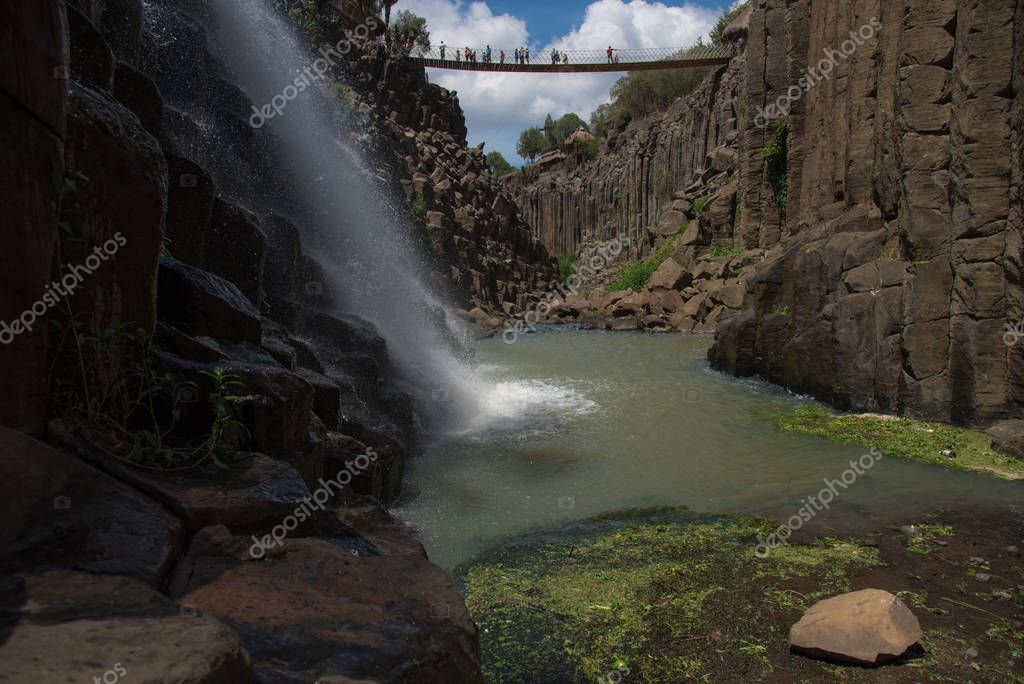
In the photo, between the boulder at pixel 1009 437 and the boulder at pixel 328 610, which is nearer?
the boulder at pixel 328 610

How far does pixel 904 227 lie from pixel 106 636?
1254 centimetres

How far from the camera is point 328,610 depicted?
2.91m

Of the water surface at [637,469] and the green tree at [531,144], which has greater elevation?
the green tree at [531,144]

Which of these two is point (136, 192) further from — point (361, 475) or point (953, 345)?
point (953, 345)

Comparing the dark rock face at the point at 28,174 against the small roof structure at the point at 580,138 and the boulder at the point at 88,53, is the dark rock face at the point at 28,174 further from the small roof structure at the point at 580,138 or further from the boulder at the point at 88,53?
the small roof structure at the point at 580,138

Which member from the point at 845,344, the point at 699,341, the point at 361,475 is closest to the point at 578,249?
Answer: the point at 699,341

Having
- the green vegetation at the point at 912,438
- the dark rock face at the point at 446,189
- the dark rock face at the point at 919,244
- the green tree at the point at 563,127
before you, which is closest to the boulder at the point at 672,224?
the dark rock face at the point at 446,189

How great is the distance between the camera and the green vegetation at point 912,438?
8570 millimetres

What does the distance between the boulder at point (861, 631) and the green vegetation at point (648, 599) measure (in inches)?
5.9

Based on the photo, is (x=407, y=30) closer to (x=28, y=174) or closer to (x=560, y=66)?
(x=560, y=66)

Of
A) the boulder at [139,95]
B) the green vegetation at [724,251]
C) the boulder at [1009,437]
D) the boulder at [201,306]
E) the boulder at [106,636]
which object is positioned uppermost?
the boulder at [139,95]

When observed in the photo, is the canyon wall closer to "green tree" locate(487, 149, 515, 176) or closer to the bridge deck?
the bridge deck

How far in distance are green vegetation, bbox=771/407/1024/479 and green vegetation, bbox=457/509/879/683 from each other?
11.8 feet

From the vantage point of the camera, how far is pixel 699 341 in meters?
24.5
